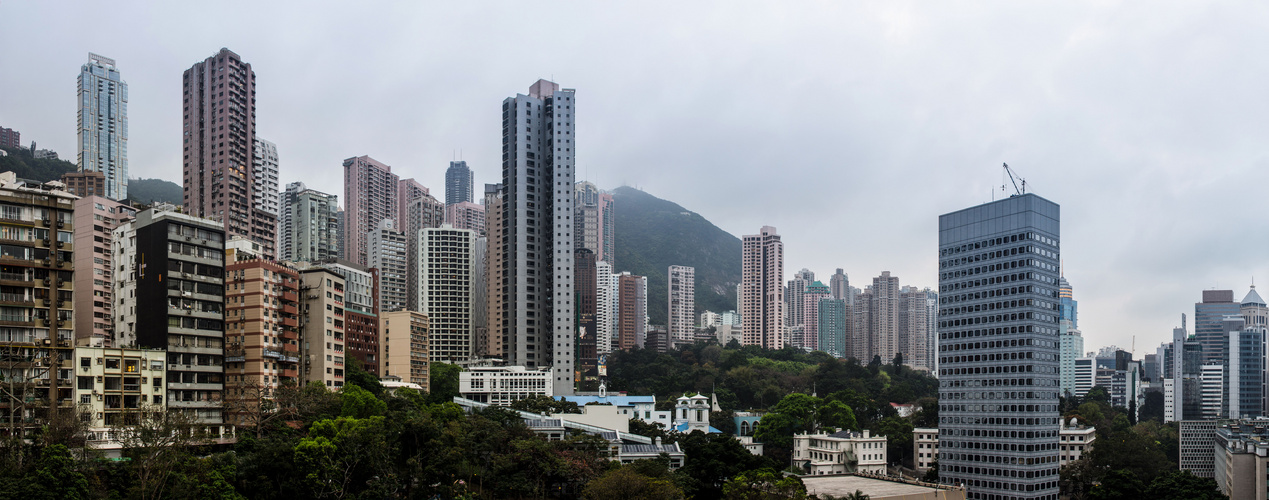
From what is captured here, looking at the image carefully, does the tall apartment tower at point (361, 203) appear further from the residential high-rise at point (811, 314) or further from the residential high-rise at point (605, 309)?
the residential high-rise at point (811, 314)

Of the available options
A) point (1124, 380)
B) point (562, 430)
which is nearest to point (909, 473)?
point (562, 430)

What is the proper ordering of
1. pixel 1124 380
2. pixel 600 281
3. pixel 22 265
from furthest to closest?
pixel 600 281 < pixel 1124 380 < pixel 22 265

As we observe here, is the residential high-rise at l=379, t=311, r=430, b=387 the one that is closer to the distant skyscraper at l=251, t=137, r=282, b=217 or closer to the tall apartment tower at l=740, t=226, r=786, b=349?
the distant skyscraper at l=251, t=137, r=282, b=217

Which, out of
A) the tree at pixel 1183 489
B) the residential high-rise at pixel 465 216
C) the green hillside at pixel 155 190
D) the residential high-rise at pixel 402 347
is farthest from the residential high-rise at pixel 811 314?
the tree at pixel 1183 489

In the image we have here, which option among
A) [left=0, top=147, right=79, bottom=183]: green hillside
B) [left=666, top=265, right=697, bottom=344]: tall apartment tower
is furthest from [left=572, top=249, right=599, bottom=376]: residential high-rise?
[left=0, top=147, right=79, bottom=183]: green hillside

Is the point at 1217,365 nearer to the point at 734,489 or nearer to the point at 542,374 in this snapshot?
the point at 542,374

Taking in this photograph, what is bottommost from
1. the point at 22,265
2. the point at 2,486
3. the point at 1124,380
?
the point at 1124,380
